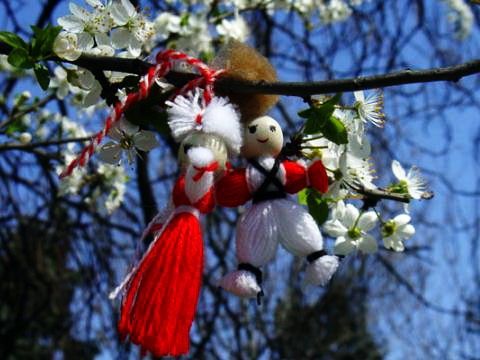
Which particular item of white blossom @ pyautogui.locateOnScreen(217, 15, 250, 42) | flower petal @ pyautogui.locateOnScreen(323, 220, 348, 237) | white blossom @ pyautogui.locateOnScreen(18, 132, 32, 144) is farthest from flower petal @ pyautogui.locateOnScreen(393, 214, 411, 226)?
white blossom @ pyautogui.locateOnScreen(217, 15, 250, 42)

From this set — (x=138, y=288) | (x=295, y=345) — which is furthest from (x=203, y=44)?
(x=295, y=345)

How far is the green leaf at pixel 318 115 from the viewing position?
3.10ft

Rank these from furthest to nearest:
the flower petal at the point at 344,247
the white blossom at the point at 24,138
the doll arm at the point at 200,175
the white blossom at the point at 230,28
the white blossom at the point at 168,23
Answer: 1. the white blossom at the point at 230,28
2. the white blossom at the point at 168,23
3. the white blossom at the point at 24,138
4. the flower petal at the point at 344,247
5. the doll arm at the point at 200,175

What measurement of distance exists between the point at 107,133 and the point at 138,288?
0.23m

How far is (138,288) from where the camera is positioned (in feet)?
3.17

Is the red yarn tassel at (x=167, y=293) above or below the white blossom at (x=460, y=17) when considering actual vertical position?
below

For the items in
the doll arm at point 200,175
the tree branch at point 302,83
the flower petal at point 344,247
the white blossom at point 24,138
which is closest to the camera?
the tree branch at point 302,83

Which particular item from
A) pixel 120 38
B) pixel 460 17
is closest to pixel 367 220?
pixel 120 38

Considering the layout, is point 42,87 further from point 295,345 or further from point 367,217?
point 295,345

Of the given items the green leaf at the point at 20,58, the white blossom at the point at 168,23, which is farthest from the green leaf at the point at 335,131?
the white blossom at the point at 168,23

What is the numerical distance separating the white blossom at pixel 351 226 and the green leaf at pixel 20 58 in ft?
1.82

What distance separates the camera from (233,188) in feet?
3.41

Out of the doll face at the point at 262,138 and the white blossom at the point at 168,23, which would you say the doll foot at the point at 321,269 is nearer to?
the doll face at the point at 262,138

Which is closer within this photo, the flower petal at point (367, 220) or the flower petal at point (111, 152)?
the flower petal at point (111, 152)
